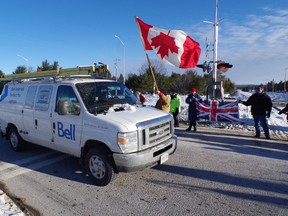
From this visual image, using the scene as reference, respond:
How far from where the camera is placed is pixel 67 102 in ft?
17.0

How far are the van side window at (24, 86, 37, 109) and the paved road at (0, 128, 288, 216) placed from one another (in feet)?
4.68

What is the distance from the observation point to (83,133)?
497cm

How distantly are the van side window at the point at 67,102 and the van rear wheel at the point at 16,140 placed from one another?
240 centimetres

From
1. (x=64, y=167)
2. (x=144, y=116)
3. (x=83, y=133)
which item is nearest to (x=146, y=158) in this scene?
(x=144, y=116)

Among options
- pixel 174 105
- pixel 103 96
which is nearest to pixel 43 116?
pixel 103 96

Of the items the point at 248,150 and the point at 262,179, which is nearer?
the point at 262,179

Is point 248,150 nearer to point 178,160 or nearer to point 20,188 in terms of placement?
point 178,160

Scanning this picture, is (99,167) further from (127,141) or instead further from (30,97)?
(30,97)

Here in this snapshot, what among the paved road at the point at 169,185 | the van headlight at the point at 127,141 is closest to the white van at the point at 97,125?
the van headlight at the point at 127,141

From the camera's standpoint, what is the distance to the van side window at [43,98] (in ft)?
19.3

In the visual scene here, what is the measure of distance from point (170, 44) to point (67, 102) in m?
5.41

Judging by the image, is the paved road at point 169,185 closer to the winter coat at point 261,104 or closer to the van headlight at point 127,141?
the van headlight at point 127,141

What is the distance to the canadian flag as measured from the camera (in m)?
9.31

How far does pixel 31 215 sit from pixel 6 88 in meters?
5.01
